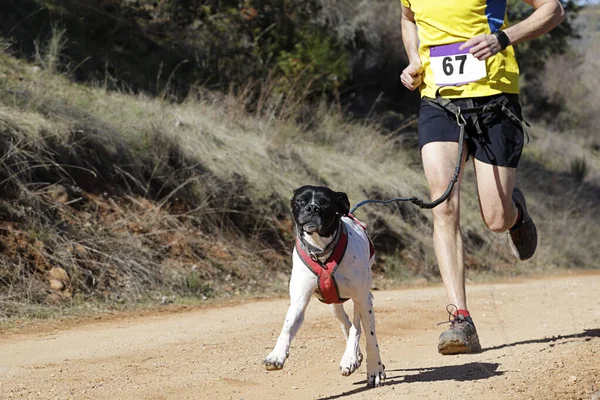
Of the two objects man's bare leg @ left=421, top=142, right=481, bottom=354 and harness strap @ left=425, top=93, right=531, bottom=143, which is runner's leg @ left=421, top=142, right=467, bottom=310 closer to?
man's bare leg @ left=421, top=142, right=481, bottom=354

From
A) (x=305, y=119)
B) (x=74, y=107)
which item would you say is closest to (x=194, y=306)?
(x=74, y=107)

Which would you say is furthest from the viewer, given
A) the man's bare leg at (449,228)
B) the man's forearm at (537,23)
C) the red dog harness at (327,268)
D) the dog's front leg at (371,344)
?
the man's bare leg at (449,228)

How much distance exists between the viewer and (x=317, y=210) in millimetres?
4996

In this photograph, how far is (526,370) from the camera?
523 centimetres

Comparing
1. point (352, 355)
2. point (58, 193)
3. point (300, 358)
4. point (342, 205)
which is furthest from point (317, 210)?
point (58, 193)

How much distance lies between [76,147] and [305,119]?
6.00m

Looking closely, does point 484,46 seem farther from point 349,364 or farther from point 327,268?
point 349,364

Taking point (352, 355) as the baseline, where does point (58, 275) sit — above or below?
below

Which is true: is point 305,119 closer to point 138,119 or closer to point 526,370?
point 138,119

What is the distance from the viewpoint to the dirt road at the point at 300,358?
5.08 meters

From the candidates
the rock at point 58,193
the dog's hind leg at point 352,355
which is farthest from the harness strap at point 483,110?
the rock at point 58,193

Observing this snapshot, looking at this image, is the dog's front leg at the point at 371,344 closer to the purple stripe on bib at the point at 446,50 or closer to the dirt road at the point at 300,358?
the dirt road at the point at 300,358

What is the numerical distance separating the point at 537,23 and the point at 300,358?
278 cm

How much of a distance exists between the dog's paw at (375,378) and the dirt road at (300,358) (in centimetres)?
8
